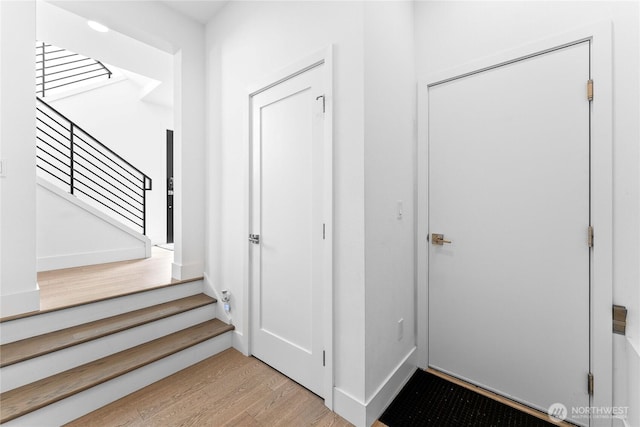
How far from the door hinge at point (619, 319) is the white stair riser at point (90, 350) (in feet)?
9.33

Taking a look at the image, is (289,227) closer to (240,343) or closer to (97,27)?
(240,343)

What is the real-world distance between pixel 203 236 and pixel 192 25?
7.00 feet

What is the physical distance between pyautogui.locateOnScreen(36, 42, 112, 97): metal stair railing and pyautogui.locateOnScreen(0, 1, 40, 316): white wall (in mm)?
3289

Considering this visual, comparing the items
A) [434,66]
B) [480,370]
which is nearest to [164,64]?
[434,66]

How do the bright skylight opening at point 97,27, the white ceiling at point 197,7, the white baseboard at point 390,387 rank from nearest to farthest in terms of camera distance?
1. the white baseboard at point 390,387
2. the white ceiling at point 197,7
3. the bright skylight opening at point 97,27

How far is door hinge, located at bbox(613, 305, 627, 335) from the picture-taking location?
1.35 metres

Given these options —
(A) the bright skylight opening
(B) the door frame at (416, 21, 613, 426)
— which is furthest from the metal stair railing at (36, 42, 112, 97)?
(B) the door frame at (416, 21, 613, 426)

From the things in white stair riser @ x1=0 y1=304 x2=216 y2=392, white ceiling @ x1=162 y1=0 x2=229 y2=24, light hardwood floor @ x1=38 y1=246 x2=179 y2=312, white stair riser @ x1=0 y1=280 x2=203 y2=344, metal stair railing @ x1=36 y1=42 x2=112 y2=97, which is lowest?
white stair riser @ x1=0 y1=304 x2=216 y2=392

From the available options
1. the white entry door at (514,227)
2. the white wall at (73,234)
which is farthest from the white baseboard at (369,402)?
the white wall at (73,234)

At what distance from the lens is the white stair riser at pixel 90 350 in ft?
5.07

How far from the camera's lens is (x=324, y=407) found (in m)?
1.66

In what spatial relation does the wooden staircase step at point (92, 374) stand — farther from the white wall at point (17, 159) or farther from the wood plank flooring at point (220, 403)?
the white wall at point (17, 159)

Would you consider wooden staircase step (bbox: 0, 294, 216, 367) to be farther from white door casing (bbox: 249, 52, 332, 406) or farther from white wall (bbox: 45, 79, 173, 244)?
white wall (bbox: 45, 79, 173, 244)

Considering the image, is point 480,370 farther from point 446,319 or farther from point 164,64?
point 164,64
